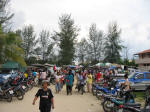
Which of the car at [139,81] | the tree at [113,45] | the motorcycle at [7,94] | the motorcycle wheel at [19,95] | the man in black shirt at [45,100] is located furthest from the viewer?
the tree at [113,45]

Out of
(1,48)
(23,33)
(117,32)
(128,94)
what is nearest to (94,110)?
(128,94)

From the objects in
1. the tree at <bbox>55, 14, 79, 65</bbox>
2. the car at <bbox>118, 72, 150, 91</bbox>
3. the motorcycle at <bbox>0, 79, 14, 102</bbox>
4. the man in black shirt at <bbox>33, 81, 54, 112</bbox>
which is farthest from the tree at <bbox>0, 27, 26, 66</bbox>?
the tree at <bbox>55, 14, 79, 65</bbox>

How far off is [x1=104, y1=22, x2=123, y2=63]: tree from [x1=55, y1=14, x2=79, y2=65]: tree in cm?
1644

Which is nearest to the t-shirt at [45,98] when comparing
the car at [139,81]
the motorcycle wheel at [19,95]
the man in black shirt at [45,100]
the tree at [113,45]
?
the man in black shirt at [45,100]

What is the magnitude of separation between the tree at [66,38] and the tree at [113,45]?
16.4m

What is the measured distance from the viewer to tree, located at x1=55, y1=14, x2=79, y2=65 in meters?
43.4

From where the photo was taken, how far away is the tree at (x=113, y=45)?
57.4 metres

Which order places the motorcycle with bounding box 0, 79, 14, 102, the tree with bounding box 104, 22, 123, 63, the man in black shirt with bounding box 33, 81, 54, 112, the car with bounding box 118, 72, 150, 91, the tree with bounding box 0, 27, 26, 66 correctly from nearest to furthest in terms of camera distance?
1. the man in black shirt with bounding box 33, 81, 54, 112
2. the tree with bounding box 0, 27, 26, 66
3. the motorcycle with bounding box 0, 79, 14, 102
4. the car with bounding box 118, 72, 150, 91
5. the tree with bounding box 104, 22, 123, 63

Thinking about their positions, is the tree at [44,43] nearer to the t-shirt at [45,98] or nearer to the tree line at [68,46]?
the tree line at [68,46]

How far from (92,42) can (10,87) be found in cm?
4984

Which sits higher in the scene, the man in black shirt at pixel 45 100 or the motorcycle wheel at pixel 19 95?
the man in black shirt at pixel 45 100

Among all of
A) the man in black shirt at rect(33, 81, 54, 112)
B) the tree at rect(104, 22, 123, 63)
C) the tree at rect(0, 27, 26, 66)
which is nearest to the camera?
the man in black shirt at rect(33, 81, 54, 112)

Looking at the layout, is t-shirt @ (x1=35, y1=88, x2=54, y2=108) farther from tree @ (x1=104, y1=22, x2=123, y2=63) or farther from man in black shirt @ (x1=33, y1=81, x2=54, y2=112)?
tree @ (x1=104, y1=22, x2=123, y2=63)

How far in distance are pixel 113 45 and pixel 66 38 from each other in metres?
19.8
